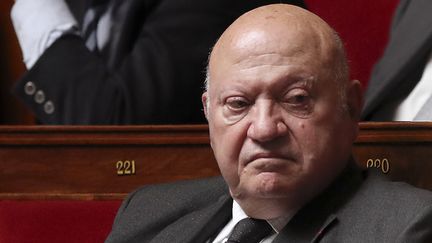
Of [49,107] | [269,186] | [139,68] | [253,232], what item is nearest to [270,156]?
[269,186]

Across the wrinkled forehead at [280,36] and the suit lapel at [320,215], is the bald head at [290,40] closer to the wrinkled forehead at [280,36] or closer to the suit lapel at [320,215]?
the wrinkled forehead at [280,36]

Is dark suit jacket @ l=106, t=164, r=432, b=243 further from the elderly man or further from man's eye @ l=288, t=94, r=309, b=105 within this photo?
man's eye @ l=288, t=94, r=309, b=105

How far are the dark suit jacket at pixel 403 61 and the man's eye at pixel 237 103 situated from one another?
0.74m

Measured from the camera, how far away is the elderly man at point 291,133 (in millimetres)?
1645

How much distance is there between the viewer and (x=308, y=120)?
1676 mm

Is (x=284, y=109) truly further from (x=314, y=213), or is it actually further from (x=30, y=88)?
(x=30, y=88)

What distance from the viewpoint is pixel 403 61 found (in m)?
2.34

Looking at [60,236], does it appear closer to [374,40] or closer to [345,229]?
[345,229]

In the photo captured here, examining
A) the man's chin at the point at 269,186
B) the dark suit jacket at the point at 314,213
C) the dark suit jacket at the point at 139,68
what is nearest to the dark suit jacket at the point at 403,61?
the dark suit jacket at the point at 139,68

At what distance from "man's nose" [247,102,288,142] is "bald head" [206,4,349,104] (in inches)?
3.7

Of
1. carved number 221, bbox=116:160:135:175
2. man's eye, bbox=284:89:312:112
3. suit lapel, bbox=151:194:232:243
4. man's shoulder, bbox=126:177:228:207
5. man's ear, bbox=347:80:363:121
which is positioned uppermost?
man's eye, bbox=284:89:312:112

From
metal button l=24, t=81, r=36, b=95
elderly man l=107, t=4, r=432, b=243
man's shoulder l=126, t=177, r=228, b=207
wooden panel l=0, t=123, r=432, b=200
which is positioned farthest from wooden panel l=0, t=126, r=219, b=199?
elderly man l=107, t=4, r=432, b=243

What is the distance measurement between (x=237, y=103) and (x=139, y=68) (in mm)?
985

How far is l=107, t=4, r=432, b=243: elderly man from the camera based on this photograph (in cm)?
164
